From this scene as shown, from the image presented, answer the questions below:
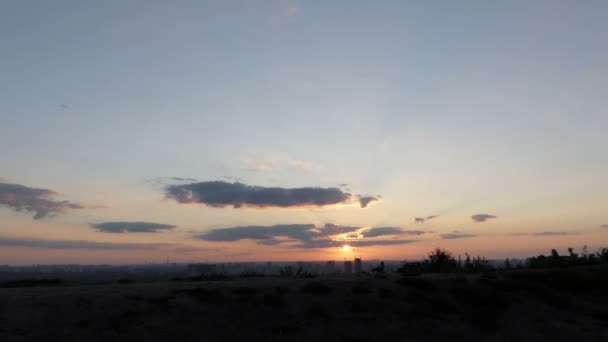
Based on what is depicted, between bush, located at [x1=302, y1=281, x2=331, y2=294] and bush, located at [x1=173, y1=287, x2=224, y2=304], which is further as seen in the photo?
bush, located at [x1=302, y1=281, x2=331, y2=294]

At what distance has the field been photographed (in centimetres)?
1444

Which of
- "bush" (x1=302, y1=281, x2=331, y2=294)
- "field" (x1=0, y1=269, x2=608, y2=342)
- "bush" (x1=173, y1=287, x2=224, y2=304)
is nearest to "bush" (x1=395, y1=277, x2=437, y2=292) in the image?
"field" (x1=0, y1=269, x2=608, y2=342)

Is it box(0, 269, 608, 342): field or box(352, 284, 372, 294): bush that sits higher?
box(352, 284, 372, 294): bush

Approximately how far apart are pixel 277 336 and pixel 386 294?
5.60 metres

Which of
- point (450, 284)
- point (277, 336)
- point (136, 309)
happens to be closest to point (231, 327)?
point (277, 336)

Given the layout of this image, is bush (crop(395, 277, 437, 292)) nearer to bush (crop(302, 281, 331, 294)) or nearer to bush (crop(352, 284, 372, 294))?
bush (crop(352, 284, 372, 294))

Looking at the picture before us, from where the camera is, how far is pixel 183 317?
15492mm

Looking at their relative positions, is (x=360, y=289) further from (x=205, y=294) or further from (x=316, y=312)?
(x=205, y=294)

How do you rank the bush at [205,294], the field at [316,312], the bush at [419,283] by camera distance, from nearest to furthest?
1. the field at [316,312]
2. the bush at [205,294]
3. the bush at [419,283]

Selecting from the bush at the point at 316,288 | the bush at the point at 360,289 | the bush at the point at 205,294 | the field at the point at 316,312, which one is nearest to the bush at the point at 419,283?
the field at the point at 316,312

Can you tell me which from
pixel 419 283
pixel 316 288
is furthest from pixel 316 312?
pixel 419 283

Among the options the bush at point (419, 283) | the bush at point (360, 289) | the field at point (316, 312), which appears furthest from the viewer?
→ the bush at point (419, 283)

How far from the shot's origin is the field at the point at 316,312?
14438 millimetres

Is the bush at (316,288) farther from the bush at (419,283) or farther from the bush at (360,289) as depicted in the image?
the bush at (419,283)
